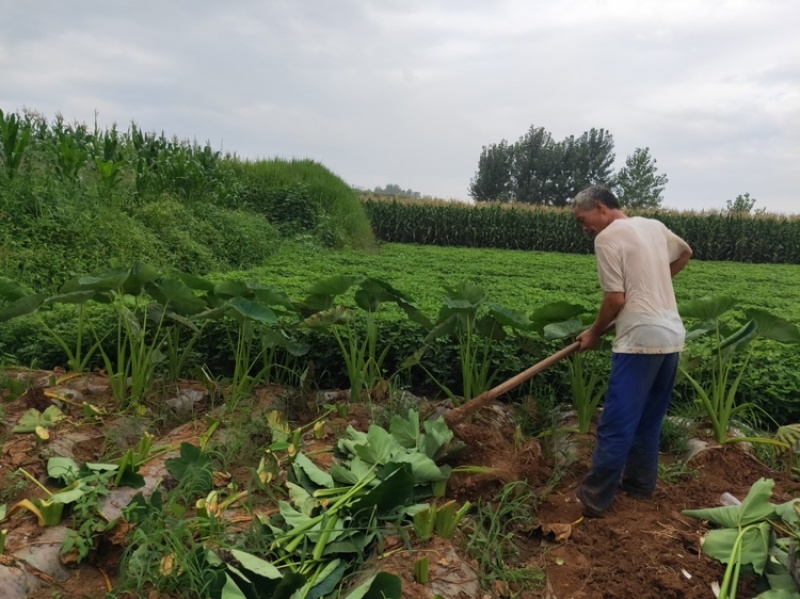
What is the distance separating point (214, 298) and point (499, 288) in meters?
4.29

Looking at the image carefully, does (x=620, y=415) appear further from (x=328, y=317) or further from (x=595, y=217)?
(x=328, y=317)

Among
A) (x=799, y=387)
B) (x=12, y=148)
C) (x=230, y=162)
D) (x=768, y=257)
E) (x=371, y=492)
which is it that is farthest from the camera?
(x=768, y=257)

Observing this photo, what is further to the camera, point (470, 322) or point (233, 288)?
point (233, 288)

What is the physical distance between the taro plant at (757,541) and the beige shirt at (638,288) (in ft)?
2.28

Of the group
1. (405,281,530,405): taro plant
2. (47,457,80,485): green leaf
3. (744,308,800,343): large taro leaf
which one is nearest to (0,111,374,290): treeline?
(47,457,80,485): green leaf

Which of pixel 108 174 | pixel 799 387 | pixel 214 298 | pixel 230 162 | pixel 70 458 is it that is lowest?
pixel 70 458

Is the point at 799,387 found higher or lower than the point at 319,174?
lower

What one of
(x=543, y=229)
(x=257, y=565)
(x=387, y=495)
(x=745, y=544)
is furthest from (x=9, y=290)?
(x=543, y=229)

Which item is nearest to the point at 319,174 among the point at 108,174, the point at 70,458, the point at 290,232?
the point at 290,232

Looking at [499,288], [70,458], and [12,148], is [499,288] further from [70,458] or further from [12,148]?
[12,148]

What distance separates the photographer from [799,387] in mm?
3828

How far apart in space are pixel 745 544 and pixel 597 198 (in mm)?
1573

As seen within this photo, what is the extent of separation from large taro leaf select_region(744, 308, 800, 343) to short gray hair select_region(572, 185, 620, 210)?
1181mm

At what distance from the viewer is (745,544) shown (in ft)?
7.59
